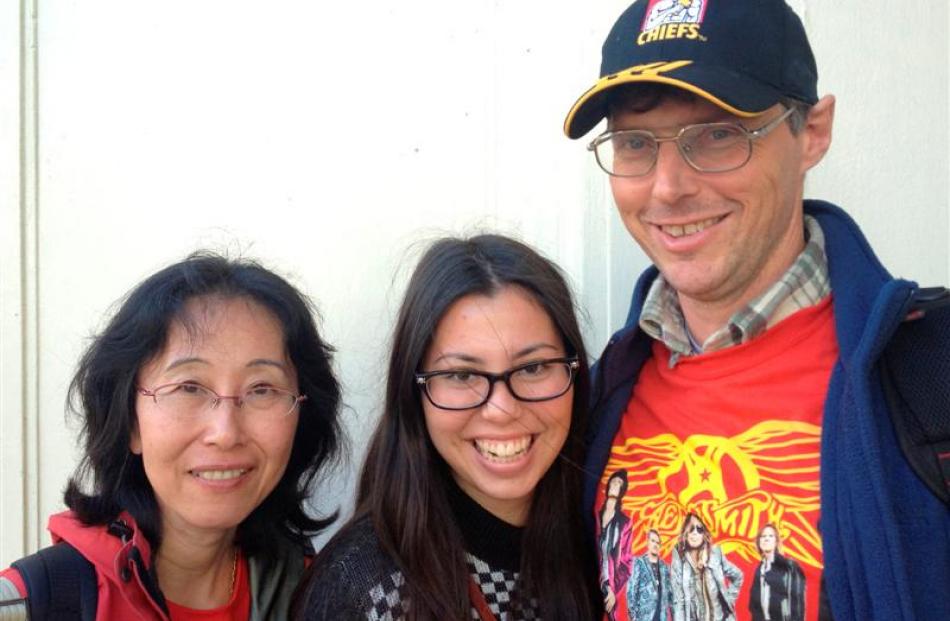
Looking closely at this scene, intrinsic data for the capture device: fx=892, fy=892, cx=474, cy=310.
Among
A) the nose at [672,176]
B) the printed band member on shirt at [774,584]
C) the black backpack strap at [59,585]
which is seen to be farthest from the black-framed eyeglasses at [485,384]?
the black backpack strap at [59,585]

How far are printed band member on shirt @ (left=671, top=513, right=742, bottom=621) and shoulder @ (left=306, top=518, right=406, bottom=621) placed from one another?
58 centimetres

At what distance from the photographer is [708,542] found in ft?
5.77

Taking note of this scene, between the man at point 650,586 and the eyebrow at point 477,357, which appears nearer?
the man at point 650,586

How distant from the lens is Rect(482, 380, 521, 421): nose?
6.42ft

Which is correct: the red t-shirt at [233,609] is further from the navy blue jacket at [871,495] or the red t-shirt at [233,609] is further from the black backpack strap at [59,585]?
the navy blue jacket at [871,495]

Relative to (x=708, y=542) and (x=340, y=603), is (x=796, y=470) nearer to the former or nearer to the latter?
(x=708, y=542)

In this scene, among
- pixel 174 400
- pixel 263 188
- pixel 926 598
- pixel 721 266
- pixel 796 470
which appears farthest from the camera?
pixel 263 188

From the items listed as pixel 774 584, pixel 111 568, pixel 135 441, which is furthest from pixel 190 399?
pixel 774 584

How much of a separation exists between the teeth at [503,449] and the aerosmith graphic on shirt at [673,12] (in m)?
0.95

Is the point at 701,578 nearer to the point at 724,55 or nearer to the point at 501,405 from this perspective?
the point at 501,405

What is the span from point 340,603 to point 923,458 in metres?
1.17

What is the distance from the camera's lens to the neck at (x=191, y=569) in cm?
209

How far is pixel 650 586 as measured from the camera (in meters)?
1.84

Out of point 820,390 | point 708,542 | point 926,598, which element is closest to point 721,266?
point 820,390
